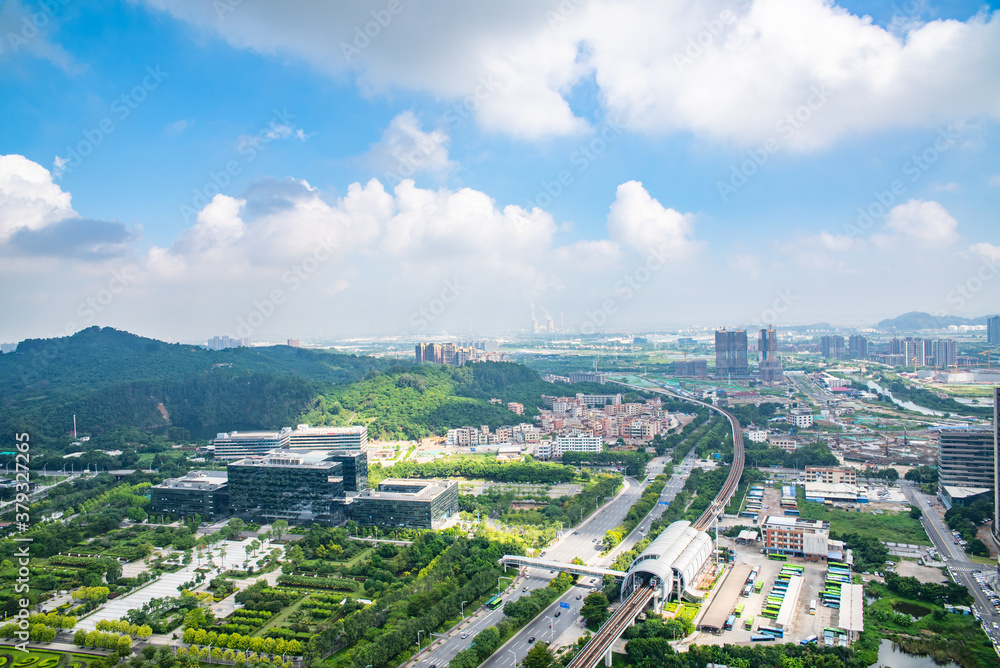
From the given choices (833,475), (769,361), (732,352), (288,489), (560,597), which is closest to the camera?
(560,597)

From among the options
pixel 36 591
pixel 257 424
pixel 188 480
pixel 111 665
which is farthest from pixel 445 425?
pixel 111 665

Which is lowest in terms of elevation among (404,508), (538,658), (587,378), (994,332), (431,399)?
(538,658)


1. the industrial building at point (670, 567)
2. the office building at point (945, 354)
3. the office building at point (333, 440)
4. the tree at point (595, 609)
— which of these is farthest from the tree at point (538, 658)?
the office building at point (945, 354)

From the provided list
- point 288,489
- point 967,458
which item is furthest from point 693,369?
point 288,489

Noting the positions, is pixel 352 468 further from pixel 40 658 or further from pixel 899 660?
pixel 899 660

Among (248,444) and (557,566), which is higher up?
(248,444)

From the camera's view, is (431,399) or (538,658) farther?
(431,399)
